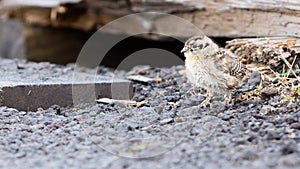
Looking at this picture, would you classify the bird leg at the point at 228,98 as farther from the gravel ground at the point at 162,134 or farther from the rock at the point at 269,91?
the rock at the point at 269,91

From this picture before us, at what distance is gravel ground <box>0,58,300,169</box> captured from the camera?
9.05ft

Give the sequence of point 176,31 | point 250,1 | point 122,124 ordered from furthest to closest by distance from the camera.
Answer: point 176,31 → point 250,1 → point 122,124

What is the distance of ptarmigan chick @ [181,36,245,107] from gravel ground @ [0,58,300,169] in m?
0.11

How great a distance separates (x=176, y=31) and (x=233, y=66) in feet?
5.93

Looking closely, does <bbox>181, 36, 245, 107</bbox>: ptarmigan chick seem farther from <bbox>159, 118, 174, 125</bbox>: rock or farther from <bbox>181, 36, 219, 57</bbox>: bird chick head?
<bbox>159, 118, 174, 125</bbox>: rock

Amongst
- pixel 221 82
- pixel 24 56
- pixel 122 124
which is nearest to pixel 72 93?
pixel 122 124

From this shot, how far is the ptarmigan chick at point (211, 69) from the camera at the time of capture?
3.77 meters

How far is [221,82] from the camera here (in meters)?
3.77

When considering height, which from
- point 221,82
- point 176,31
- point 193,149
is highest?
point 176,31

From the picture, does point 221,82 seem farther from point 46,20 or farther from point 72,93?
point 46,20

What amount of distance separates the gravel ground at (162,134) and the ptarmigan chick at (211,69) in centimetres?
11

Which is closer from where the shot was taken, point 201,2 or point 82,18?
point 201,2

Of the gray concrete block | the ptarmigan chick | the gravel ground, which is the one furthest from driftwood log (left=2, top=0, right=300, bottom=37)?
the gray concrete block

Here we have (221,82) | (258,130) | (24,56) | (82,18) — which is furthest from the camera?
(24,56)
